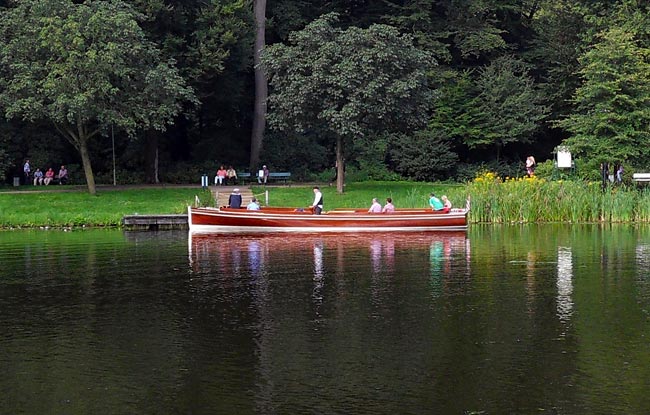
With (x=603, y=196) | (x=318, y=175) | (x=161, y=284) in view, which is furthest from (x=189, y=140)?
(x=161, y=284)

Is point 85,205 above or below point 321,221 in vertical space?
above

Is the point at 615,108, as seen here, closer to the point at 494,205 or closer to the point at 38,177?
the point at 494,205

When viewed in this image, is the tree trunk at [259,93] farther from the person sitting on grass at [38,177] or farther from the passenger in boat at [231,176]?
the person sitting on grass at [38,177]

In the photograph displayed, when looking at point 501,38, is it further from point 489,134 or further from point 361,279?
point 361,279

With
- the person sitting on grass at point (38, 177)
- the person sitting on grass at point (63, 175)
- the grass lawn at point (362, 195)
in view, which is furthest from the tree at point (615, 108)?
the person sitting on grass at point (38, 177)

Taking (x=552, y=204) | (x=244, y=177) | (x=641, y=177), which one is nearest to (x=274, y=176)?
(x=244, y=177)

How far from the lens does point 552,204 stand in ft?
138

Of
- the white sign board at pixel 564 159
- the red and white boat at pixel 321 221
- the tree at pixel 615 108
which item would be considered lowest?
the red and white boat at pixel 321 221

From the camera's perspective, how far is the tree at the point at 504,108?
61094mm

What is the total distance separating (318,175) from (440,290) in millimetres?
36786

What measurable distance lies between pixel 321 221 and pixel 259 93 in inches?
870

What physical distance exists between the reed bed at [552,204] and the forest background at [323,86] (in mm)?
6474

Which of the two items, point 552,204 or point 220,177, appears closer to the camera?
point 552,204

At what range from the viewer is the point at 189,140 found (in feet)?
215
